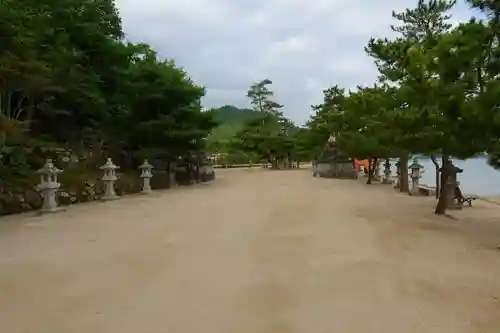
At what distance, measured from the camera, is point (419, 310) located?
182 inches

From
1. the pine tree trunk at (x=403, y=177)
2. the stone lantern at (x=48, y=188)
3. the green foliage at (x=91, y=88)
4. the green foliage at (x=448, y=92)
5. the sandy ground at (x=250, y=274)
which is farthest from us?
the pine tree trunk at (x=403, y=177)

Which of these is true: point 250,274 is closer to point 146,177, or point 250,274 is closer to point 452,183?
point 452,183

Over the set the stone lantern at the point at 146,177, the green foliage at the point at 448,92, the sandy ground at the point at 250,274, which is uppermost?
the green foliage at the point at 448,92

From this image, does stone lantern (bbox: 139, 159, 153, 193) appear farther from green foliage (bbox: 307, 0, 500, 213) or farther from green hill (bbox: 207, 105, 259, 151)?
green hill (bbox: 207, 105, 259, 151)

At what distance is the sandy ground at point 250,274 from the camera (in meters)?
4.35

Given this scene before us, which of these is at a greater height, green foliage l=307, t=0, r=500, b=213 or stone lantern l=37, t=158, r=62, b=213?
green foliage l=307, t=0, r=500, b=213

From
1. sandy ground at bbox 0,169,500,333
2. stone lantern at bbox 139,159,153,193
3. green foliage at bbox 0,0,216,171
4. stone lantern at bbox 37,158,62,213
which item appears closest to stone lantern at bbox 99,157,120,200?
green foliage at bbox 0,0,216,171

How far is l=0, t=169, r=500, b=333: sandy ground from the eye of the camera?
4.35 metres

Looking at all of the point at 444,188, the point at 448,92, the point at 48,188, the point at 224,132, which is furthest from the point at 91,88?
the point at 224,132

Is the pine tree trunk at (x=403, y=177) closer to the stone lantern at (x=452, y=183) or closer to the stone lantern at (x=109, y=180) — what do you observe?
the stone lantern at (x=452, y=183)

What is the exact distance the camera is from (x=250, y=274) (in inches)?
234

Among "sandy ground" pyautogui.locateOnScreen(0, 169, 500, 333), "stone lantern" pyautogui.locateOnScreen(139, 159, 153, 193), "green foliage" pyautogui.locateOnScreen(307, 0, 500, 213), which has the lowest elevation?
"sandy ground" pyautogui.locateOnScreen(0, 169, 500, 333)

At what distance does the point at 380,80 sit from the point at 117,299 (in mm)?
14754

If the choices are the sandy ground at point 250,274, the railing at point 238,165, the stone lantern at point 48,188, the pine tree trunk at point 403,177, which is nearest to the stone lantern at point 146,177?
the stone lantern at point 48,188
